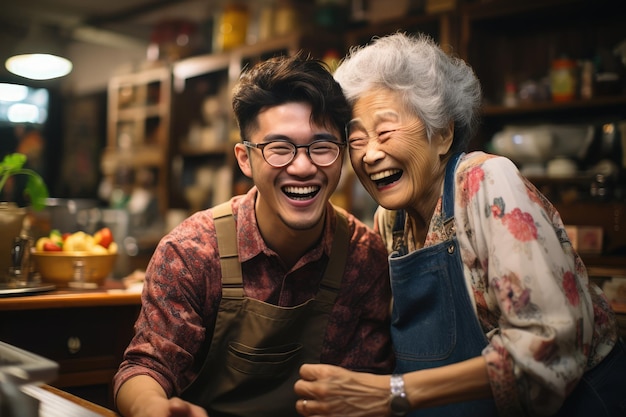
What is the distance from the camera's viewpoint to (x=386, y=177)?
65.8 inches

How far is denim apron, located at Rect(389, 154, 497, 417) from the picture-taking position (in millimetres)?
1458

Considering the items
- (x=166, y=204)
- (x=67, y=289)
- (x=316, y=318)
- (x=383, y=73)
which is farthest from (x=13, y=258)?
(x=166, y=204)

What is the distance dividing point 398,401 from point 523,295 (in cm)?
34

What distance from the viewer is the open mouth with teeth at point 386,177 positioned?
1648 millimetres

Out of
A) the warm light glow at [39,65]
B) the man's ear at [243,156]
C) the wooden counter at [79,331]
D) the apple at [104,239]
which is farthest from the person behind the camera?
the warm light glow at [39,65]

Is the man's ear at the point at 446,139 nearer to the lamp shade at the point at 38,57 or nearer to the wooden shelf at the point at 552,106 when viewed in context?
the wooden shelf at the point at 552,106

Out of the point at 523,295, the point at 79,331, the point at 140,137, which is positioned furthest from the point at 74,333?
the point at 140,137

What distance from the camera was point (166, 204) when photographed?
567cm

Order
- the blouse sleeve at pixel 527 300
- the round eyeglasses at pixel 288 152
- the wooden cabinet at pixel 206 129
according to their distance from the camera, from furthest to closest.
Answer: the wooden cabinet at pixel 206 129
the round eyeglasses at pixel 288 152
the blouse sleeve at pixel 527 300

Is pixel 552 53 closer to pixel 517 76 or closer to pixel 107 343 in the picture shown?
pixel 517 76

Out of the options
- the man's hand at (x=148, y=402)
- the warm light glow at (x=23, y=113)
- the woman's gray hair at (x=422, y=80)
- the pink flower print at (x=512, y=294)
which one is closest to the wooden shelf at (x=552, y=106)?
the woman's gray hair at (x=422, y=80)

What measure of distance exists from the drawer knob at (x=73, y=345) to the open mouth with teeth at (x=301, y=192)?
92 cm

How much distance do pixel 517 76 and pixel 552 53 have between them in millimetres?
235

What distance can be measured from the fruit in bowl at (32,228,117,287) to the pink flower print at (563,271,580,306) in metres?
1.59
